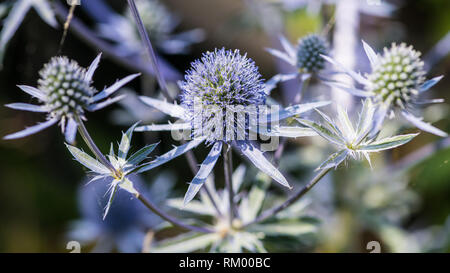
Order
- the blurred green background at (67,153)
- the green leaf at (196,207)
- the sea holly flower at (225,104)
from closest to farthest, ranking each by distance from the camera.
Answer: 1. the sea holly flower at (225,104)
2. the green leaf at (196,207)
3. the blurred green background at (67,153)

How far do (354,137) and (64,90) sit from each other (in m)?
0.81

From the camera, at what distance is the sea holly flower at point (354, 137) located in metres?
0.99

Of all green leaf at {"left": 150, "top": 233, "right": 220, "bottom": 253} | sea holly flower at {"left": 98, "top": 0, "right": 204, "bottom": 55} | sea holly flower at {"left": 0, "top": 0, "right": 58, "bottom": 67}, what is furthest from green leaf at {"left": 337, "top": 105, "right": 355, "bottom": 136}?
sea holly flower at {"left": 98, "top": 0, "right": 204, "bottom": 55}

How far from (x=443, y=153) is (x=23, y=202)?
Result: 92.4 inches

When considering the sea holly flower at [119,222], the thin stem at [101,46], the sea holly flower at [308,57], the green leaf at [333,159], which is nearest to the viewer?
the green leaf at [333,159]

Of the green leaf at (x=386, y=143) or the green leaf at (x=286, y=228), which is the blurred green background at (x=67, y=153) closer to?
the green leaf at (x=286, y=228)

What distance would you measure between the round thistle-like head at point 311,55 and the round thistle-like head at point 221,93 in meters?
0.28

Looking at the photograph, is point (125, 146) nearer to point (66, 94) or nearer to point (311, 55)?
point (66, 94)

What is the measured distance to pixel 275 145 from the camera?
1.32 meters

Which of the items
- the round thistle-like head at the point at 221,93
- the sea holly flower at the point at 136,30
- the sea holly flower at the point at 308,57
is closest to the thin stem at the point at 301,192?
the round thistle-like head at the point at 221,93

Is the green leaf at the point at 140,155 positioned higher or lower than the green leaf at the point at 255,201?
lower

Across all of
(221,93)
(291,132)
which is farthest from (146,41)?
(291,132)
